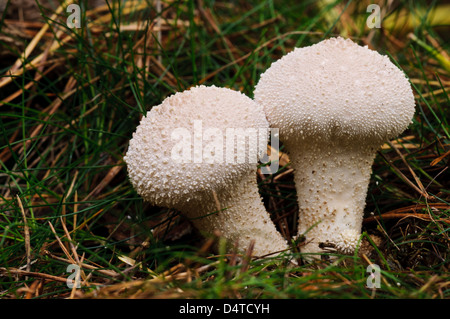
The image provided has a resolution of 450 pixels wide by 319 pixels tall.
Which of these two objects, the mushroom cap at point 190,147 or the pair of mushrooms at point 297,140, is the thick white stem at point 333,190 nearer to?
the pair of mushrooms at point 297,140

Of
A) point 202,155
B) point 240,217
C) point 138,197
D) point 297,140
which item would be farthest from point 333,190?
point 138,197

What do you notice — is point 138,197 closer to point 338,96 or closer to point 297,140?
point 297,140

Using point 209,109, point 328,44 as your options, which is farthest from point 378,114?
point 209,109

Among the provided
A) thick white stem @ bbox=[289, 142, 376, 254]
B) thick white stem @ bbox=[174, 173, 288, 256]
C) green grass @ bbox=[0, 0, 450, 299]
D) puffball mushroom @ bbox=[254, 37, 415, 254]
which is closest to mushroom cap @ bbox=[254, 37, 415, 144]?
puffball mushroom @ bbox=[254, 37, 415, 254]

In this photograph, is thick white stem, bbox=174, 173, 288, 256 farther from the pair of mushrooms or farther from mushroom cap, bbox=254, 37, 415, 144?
mushroom cap, bbox=254, 37, 415, 144

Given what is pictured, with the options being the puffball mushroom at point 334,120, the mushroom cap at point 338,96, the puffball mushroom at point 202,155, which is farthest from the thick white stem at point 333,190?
the puffball mushroom at point 202,155

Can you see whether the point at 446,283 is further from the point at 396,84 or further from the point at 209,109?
the point at 209,109
